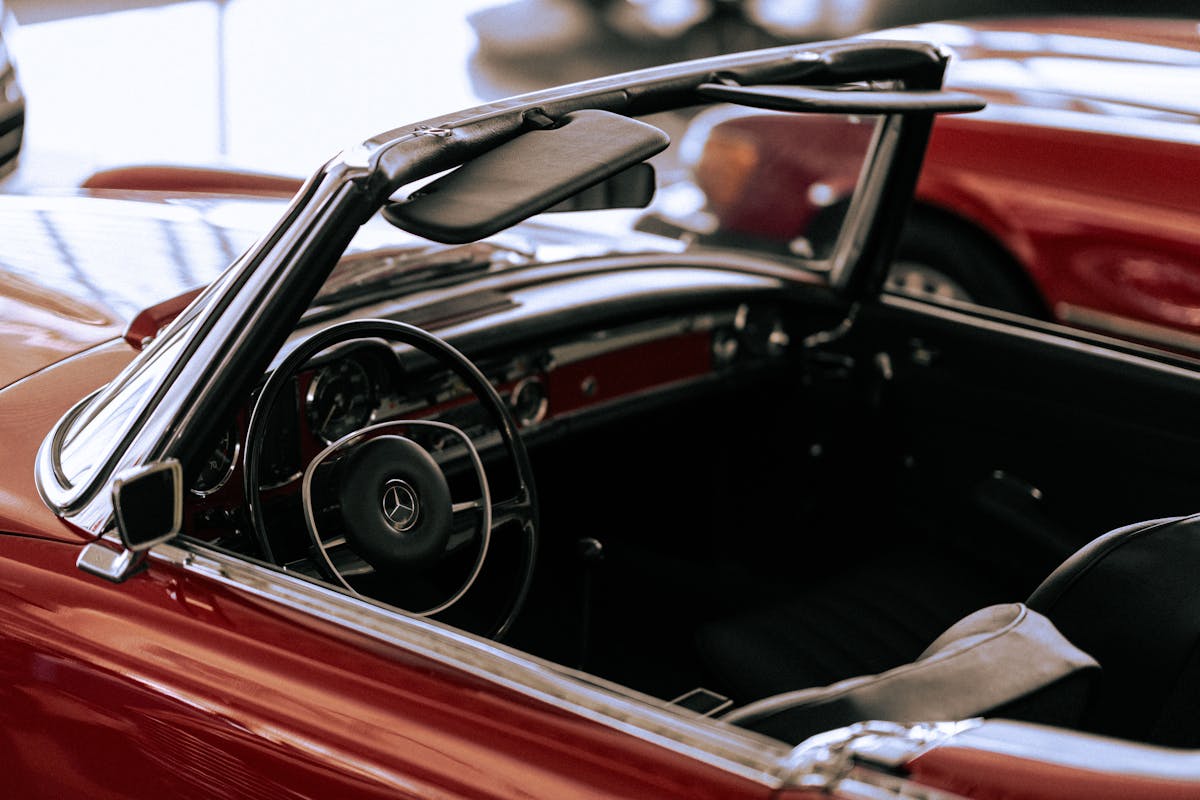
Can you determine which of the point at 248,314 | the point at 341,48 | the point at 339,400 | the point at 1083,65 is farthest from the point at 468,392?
the point at 341,48

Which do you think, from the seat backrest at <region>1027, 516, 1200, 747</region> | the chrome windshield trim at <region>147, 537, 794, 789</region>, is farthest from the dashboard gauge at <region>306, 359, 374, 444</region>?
the seat backrest at <region>1027, 516, 1200, 747</region>

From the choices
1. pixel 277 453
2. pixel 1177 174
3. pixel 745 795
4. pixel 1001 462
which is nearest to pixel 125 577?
pixel 277 453

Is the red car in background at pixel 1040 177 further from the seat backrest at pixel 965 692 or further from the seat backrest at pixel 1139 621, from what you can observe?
the seat backrest at pixel 965 692

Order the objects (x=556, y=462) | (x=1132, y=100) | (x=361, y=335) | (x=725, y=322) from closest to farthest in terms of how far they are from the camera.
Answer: (x=361, y=335) < (x=556, y=462) < (x=725, y=322) < (x=1132, y=100)

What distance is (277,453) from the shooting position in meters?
1.80

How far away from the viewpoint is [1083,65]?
14.1ft

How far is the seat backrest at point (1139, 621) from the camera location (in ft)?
4.47

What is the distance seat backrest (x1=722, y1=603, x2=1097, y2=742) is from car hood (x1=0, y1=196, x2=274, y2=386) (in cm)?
114

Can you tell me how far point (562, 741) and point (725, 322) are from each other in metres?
1.81

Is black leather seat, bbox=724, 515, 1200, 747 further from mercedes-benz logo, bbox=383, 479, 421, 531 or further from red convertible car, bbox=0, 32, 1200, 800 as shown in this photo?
mercedes-benz logo, bbox=383, 479, 421, 531

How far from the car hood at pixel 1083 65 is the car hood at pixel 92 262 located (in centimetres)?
242

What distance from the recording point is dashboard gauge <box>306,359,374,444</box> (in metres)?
1.89

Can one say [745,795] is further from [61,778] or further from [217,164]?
[217,164]

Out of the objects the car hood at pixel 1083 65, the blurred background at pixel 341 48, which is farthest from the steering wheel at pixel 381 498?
the blurred background at pixel 341 48
